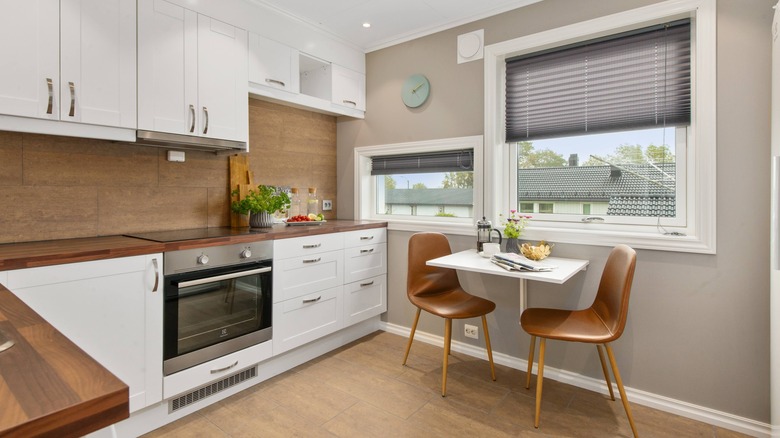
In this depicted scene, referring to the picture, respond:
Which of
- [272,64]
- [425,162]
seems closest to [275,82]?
[272,64]

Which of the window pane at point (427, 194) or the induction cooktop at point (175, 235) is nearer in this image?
the induction cooktop at point (175, 235)

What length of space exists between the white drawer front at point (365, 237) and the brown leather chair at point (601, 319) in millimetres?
1394

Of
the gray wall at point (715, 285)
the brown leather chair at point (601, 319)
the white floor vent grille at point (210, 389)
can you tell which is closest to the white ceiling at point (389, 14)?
the gray wall at point (715, 285)

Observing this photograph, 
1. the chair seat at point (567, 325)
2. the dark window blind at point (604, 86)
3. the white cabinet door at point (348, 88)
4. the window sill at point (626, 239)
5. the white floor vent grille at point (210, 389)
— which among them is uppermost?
the white cabinet door at point (348, 88)

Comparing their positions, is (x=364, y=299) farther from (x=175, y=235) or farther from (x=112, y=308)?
(x=112, y=308)

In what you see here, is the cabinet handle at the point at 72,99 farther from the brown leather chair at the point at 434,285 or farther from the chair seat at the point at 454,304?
the chair seat at the point at 454,304

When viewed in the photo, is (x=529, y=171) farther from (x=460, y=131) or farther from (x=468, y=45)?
(x=468, y=45)

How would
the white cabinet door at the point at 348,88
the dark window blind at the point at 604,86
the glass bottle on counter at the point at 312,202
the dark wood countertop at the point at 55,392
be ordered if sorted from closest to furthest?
1. the dark wood countertop at the point at 55,392
2. the dark window blind at the point at 604,86
3. the white cabinet door at the point at 348,88
4. the glass bottle on counter at the point at 312,202

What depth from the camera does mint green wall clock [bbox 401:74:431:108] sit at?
10.8 ft

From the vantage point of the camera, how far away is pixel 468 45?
3.06 metres

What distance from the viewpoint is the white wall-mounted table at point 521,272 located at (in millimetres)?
2127

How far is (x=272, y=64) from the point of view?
2900 millimetres

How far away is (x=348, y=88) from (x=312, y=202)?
1.04 meters

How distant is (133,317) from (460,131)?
7.95 feet
